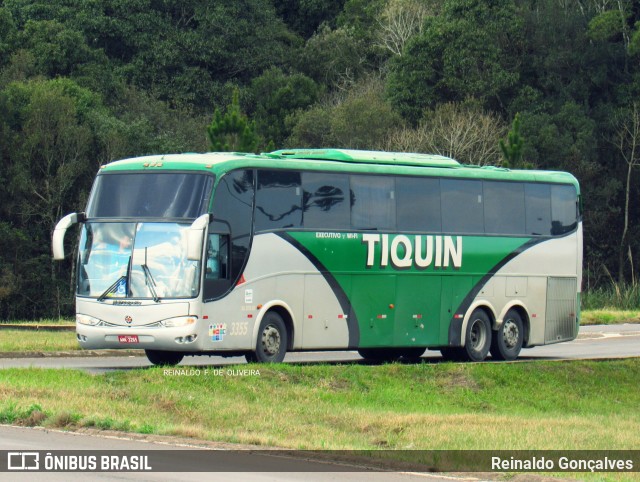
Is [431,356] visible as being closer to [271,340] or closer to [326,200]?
[326,200]

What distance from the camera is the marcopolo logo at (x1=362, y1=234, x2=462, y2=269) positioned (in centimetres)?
2442

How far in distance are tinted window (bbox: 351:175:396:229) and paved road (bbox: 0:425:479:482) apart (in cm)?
1059

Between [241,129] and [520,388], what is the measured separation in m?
17.0

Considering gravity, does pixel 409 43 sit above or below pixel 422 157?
above

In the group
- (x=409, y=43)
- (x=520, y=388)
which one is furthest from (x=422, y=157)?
(x=409, y=43)

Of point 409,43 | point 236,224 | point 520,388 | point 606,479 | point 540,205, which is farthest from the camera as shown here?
point 409,43

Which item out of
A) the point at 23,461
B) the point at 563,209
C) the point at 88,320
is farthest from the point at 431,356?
the point at 23,461

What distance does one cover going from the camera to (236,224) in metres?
22.0

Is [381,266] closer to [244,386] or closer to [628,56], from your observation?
[244,386]

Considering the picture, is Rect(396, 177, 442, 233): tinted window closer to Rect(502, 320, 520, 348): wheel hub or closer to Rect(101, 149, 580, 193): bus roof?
Rect(101, 149, 580, 193): bus roof

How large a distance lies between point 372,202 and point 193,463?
12444mm

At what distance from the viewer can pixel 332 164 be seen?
24016mm

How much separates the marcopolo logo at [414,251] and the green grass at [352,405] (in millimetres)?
2229

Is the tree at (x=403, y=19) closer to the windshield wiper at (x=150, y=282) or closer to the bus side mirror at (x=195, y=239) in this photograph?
the windshield wiper at (x=150, y=282)
